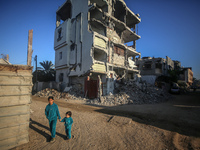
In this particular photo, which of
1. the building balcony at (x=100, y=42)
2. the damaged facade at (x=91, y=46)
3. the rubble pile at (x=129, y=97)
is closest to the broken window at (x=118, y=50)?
the damaged facade at (x=91, y=46)

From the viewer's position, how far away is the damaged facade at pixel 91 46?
1305 cm

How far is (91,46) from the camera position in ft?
42.8

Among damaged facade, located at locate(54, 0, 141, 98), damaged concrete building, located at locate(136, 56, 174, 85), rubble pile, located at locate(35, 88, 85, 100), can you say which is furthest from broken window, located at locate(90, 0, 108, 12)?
damaged concrete building, located at locate(136, 56, 174, 85)

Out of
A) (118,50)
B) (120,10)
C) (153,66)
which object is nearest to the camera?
(118,50)

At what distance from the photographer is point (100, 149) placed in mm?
2887

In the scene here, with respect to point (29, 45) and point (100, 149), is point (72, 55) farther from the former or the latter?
point (100, 149)

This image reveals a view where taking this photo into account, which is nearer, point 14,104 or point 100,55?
point 14,104

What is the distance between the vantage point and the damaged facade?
42.8ft

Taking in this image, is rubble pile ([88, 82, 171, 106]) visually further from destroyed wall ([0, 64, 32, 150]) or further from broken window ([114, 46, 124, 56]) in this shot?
destroyed wall ([0, 64, 32, 150])

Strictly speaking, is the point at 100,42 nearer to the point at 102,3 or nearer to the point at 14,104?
the point at 102,3

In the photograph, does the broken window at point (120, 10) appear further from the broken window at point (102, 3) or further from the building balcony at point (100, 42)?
the building balcony at point (100, 42)

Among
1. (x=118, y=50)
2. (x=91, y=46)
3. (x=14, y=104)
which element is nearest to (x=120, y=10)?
(x=118, y=50)

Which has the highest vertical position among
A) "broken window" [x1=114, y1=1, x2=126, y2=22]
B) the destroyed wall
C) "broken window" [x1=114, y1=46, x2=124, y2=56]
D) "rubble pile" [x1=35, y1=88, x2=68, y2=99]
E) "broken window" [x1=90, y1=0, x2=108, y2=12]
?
"broken window" [x1=114, y1=1, x2=126, y2=22]

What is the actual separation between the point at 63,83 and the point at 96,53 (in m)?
7.22
